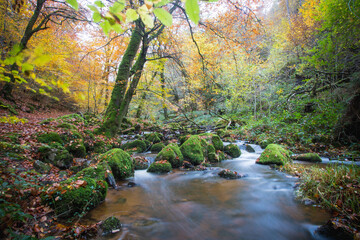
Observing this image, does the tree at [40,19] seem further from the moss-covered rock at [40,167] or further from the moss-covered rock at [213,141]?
the moss-covered rock at [213,141]

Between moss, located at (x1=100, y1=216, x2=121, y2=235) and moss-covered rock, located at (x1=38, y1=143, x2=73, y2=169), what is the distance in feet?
8.39

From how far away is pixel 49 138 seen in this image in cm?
469

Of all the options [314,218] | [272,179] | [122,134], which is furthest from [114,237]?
[122,134]

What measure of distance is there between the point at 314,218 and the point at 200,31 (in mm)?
7473

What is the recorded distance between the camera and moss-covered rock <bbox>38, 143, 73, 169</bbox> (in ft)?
13.0

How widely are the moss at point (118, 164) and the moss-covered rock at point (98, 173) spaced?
0.31 metres

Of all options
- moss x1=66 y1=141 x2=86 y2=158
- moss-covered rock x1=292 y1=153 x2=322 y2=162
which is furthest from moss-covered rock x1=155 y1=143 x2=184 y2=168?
moss-covered rock x1=292 y1=153 x2=322 y2=162

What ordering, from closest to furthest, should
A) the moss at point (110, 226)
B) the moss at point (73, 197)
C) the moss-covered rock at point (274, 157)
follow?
1. the moss at point (110, 226)
2. the moss at point (73, 197)
3. the moss-covered rock at point (274, 157)

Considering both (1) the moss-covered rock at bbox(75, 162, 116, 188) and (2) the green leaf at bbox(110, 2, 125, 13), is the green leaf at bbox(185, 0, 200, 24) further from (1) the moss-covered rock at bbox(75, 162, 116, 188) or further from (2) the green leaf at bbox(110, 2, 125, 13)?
(1) the moss-covered rock at bbox(75, 162, 116, 188)

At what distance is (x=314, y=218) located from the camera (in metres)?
2.71

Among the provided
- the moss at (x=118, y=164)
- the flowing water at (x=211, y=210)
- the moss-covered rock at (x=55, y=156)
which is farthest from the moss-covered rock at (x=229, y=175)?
the moss-covered rock at (x=55, y=156)

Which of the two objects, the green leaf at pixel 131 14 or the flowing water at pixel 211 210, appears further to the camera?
the flowing water at pixel 211 210

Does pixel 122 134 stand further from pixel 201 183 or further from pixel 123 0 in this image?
pixel 123 0

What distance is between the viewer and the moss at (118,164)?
427 centimetres
